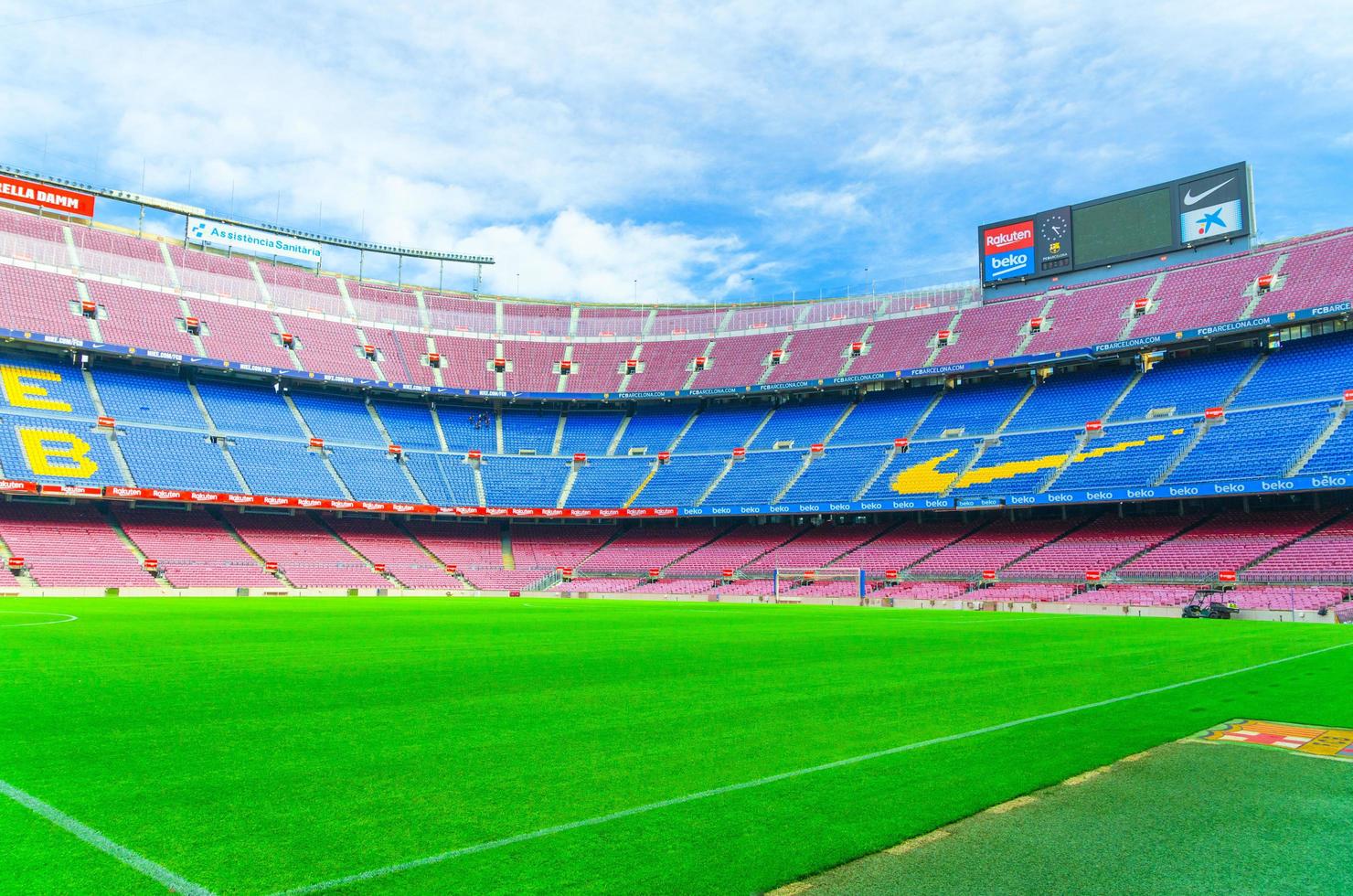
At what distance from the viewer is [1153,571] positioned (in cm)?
4409

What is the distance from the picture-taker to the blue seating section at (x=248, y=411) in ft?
204

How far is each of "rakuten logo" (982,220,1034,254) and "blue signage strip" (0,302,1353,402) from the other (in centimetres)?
1103

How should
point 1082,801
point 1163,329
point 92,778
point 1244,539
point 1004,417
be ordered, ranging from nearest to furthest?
point 1082,801 → point 92,778 → point 1244,539 → point 1163,329 → point 1004,417

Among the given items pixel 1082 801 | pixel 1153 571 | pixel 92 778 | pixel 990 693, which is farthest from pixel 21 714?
pixel 1153 571

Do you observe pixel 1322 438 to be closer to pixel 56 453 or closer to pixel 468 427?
pixel 468 427

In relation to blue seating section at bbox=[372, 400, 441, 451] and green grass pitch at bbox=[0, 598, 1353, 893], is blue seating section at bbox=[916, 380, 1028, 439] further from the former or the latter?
green grass pitch at bbox=[0, 598, 1353, 893]

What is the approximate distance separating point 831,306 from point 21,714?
70.1 metres

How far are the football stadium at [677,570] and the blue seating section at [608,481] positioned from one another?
0.43 meters

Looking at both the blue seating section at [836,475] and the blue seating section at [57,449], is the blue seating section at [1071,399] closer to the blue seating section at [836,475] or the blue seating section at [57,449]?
the blue seating section at [836,475]

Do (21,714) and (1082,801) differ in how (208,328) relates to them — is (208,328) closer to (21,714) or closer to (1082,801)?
(21,714)

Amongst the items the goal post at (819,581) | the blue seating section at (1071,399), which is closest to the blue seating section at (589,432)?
the goal post at (819,581)

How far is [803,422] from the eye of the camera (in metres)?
69.2

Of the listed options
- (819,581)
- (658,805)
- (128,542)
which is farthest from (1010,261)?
(658,805)

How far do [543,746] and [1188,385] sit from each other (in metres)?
57.1
